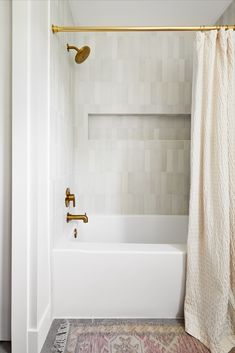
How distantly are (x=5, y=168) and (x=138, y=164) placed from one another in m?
1.55

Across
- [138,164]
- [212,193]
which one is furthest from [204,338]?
[138,164]

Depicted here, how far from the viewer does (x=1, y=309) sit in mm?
1604

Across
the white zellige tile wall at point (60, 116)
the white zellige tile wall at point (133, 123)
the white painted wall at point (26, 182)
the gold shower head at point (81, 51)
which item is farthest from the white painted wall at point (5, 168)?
the white zellige tile wall at point (133, 123)

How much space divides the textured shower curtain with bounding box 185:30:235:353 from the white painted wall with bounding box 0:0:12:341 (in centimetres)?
106

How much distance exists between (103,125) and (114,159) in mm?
359

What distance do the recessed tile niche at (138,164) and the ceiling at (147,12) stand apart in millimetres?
866

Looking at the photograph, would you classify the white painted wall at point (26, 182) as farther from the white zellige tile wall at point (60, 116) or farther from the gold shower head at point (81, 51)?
the gold shower head at point (81, 51)

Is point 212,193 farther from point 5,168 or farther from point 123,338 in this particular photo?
point 5,168

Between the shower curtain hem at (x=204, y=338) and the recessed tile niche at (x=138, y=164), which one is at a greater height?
the recessed tile niche at (x=138, y=164)

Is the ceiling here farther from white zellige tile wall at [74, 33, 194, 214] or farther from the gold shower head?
the gold shower head

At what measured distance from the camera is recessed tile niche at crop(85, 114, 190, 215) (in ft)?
9.45

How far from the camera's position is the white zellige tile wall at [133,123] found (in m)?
2.82

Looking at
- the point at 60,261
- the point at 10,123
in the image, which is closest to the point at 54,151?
the point at 10,123

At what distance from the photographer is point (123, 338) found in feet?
5.50
